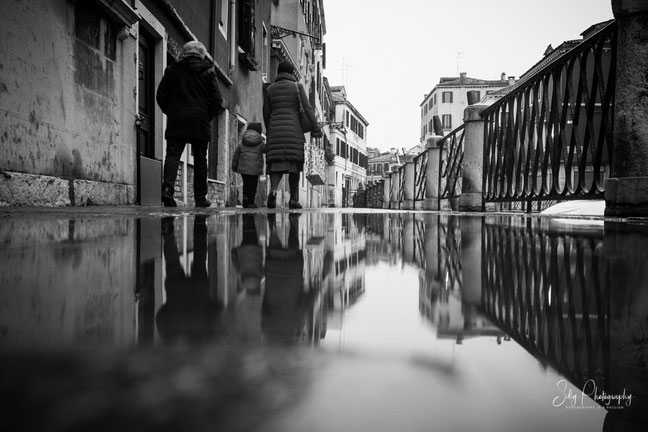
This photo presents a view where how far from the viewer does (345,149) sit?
49062 mm

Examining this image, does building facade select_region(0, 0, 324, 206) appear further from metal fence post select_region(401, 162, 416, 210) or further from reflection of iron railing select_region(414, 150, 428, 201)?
metal fence post select_region(401, 162, 416, 210)

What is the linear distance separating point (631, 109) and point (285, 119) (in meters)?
3.93

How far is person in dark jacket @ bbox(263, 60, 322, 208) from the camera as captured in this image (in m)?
6.26

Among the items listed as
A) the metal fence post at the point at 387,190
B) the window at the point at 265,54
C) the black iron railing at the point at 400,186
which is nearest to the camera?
the window at the point at 265,54

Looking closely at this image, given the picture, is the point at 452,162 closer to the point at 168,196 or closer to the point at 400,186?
the point at 168,196

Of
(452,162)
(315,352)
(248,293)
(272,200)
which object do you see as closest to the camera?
(315,352)

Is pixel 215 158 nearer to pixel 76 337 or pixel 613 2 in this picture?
pixel 613 2

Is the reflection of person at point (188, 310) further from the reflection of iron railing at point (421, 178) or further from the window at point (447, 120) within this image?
the window at point (447, 120)

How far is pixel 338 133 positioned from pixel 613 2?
141ft

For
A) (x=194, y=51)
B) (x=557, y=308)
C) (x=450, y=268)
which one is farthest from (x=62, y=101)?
(x=557, y=308)

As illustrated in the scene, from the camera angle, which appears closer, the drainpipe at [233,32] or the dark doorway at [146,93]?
the dark doorway at [146,93]

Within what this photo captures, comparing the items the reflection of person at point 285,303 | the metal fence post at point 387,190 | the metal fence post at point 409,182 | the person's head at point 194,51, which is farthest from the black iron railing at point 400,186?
the reflection of person at point 285,303

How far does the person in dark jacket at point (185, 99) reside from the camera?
5406mm

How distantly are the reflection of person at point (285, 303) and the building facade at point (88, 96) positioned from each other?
3780 mm
